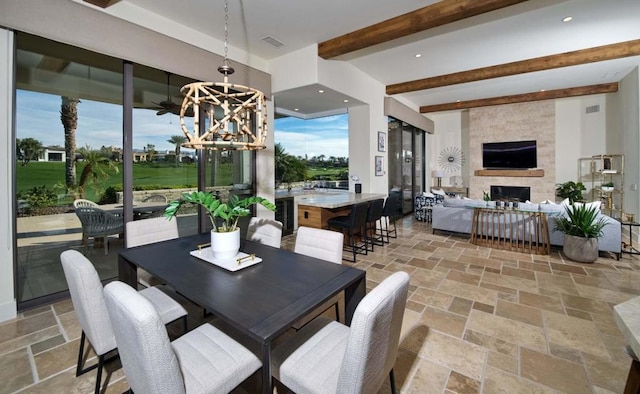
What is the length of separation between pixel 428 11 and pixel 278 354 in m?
3.74

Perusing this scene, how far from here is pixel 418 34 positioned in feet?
12.9

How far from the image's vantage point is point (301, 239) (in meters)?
2.24

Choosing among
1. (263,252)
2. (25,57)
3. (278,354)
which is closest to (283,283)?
(278,354)

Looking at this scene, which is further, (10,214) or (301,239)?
(10,214)

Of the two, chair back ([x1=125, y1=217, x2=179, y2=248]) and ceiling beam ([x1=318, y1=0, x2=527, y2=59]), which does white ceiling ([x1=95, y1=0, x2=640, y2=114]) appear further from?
chair back ([x1=125, y1=217, x2=179, y2=248])

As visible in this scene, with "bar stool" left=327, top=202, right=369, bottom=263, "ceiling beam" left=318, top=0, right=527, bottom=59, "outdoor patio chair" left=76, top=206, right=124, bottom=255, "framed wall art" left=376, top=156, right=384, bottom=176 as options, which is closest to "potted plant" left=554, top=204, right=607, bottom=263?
"bar stool" left=327, top=202, right=369, bottom=263

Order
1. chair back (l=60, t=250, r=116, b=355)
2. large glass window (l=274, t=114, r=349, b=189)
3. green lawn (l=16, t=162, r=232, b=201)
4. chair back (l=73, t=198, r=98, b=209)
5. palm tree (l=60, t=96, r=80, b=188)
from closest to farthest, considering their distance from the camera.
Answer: chair back (l=60, t=250, r=116, b=355) → green lawn (l=16, t=162, r=232, b=201) → palm tree (l=60, t=96, r=80, b=188) → chair back (l=73, t=198, r=98, b=209) → large glass window (l=274, t=114, r=349, b=189)

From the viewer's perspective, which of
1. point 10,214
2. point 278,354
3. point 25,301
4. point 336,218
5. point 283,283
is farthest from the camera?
point 336,218

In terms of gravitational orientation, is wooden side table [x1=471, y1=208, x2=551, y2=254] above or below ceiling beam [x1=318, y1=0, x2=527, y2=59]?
below

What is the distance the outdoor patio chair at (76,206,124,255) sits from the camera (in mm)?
3090

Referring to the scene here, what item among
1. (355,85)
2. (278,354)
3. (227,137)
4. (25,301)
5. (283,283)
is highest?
(355,85)

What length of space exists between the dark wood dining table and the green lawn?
1541 mm

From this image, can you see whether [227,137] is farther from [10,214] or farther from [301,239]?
[10,214]

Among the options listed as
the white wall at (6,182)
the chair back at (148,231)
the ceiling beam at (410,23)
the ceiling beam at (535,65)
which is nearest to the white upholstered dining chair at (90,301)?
the chair back at (148,231)
